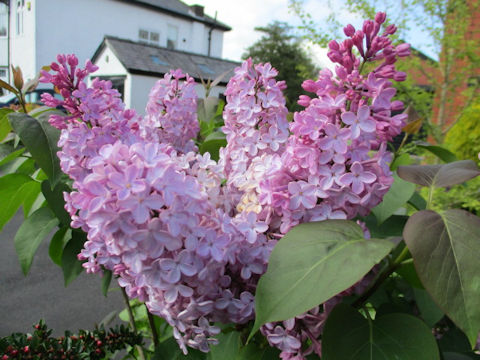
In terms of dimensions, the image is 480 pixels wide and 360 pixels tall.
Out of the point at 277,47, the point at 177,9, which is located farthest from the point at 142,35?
the point at 277,47

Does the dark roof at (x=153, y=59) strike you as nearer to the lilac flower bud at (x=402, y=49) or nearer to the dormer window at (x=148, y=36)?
the dormer window at (x=148, y=36)

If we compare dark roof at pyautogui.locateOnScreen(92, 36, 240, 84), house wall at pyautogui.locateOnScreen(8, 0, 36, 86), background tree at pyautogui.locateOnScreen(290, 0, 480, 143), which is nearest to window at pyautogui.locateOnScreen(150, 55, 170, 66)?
dark roof at pyautogui.locateOnScreen(92, 36, 240, 84)

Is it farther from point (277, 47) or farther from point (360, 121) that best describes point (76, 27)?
point (360, 121)

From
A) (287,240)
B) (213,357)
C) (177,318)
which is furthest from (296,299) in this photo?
(213,357)

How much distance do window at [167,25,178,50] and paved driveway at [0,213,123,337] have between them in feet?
52.8

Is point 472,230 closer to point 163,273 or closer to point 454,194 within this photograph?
point 163,273

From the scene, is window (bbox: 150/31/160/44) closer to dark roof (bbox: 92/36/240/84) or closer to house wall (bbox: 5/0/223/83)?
house wall (bbox: 5/0/223/83)

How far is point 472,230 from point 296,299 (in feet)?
0.61

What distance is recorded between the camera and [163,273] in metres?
0.41

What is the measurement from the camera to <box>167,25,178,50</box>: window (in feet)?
60.9

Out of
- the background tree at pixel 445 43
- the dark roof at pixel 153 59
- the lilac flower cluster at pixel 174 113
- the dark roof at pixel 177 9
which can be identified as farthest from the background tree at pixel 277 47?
the lilac flower cluster at pixel 174 113

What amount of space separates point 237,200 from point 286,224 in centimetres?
10

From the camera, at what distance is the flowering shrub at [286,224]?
1.21ft

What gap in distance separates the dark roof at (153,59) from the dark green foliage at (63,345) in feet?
37.4
